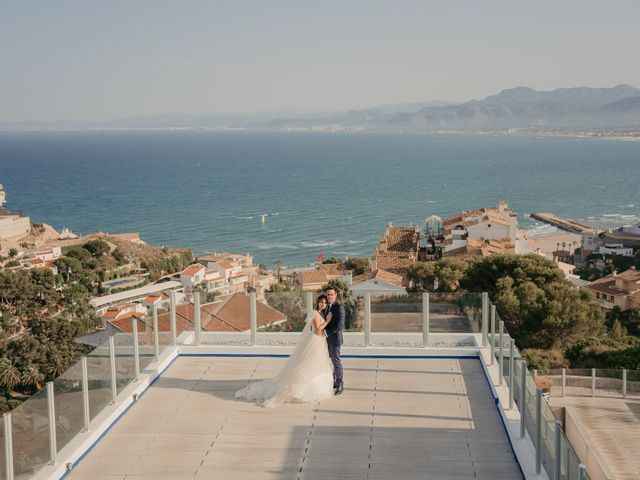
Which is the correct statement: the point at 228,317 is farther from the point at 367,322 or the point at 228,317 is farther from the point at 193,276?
the point at 193,276

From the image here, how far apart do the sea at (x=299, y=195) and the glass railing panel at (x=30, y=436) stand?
174 feet

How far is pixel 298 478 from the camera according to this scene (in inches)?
236

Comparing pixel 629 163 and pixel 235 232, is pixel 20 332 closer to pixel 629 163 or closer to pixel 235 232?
pixel 235 232

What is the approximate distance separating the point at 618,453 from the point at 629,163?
6243 inches

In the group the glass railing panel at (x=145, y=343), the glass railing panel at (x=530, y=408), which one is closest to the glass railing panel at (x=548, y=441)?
the glass railing panel at (x=530, y=408)

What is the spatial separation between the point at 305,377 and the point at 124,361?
76.4 inches

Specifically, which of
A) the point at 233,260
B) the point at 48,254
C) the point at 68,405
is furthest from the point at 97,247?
the point at 68,405

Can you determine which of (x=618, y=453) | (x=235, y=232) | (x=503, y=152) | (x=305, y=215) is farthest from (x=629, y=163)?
(x=618, y=453)

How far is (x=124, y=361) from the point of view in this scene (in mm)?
8125

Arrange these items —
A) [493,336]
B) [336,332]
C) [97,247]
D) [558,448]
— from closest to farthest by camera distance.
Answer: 1. [558,448]
2. [336,332]
3. [493,336]
4. [97,247]

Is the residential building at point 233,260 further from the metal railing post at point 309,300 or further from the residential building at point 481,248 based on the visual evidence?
the metal railing post at point 309,300

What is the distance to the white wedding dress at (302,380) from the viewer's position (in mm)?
7754

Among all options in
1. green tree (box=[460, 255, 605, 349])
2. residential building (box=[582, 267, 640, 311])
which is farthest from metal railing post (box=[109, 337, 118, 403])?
residential building (box=[582, 267, 640, 311])

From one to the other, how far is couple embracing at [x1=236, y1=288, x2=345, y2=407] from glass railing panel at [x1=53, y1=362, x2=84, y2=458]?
173 cm
